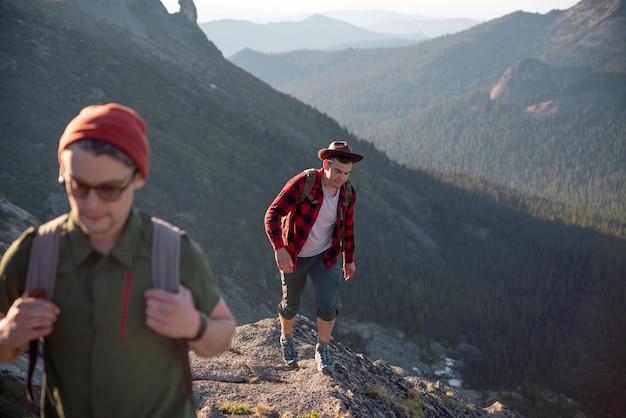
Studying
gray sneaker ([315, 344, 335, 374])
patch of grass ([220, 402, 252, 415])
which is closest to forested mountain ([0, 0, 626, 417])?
gray sneaker ([315, 344, 335, 374])

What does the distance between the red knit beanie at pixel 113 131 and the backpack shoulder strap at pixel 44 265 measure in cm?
52

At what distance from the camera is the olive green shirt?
9.96 ft

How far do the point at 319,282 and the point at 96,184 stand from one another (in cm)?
544

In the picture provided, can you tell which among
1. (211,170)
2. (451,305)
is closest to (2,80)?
(211,170)

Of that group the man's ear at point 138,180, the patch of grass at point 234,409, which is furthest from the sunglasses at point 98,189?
the patch of grass at point 234,409

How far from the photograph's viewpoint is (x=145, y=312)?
3039 mm

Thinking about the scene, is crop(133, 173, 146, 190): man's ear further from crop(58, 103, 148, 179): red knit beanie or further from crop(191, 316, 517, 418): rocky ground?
crop(191, 316, 517, 418): rocky ground

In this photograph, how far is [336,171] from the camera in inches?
300

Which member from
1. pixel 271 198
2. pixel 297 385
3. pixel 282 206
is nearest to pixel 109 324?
pixel 282 206

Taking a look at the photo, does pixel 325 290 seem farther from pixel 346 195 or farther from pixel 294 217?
pixel 346 195

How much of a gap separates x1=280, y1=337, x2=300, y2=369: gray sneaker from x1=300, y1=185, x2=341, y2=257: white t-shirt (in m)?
2.25

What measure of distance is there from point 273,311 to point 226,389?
4656 centimetres

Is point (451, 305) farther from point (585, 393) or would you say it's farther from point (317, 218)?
point (317, 218)

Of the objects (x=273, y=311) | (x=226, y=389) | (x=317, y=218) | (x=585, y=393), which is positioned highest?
(x=317, y=218)
